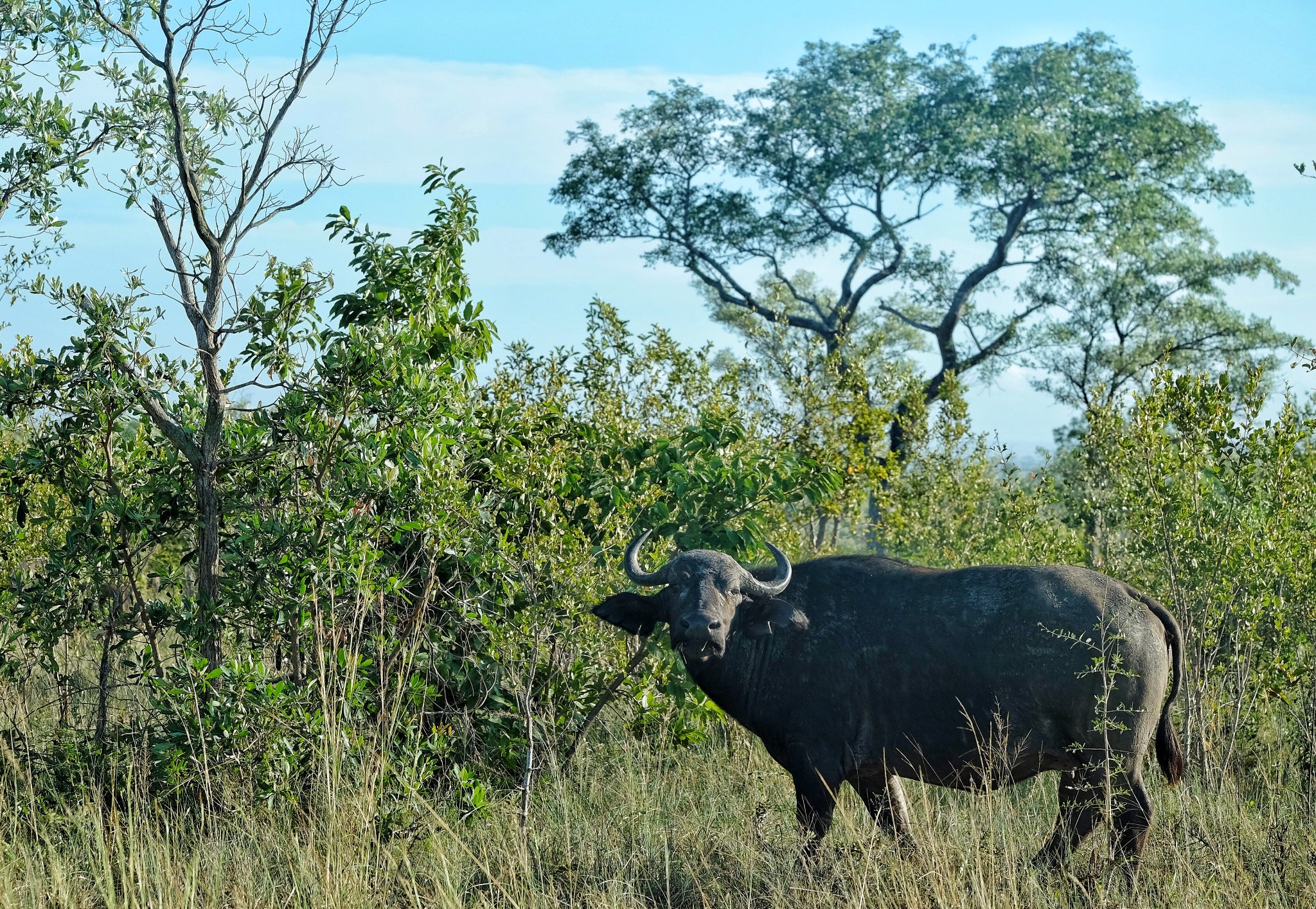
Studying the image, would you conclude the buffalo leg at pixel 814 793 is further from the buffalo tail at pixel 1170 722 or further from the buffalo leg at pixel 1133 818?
the buffalo tail at pixel 1170 722

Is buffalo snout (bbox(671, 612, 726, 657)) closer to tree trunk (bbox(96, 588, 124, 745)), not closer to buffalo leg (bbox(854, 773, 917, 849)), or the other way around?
buffalo leg (bbox(854, 773, 917, 849))

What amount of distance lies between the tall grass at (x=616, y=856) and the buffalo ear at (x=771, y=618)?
0.94 m

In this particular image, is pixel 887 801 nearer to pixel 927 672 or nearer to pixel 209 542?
pixel 927 672

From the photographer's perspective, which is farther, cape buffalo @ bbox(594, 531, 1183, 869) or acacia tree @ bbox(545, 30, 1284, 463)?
acacia tree @ bbox(545, 30, 1284, 463)

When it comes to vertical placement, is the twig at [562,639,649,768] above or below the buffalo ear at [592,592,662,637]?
below

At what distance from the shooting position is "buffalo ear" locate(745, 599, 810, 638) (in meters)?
5.97

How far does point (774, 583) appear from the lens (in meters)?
6.14

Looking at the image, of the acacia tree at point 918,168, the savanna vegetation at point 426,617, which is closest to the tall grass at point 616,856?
the savanna vegetation at point 426,617

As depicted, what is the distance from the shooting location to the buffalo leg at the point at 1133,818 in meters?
5.73

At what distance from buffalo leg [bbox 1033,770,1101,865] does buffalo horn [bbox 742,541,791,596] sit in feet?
5.47

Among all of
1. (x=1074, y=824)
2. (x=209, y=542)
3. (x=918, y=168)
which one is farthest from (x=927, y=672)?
(x=918, y=168)

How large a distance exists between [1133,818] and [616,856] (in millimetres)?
2521

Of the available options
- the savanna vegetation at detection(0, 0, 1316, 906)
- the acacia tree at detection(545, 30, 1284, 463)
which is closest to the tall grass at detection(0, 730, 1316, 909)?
the savanna vegetation at detection(0, 0, 1316, 906)

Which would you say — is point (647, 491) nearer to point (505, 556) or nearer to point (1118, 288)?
point (505, 556)
